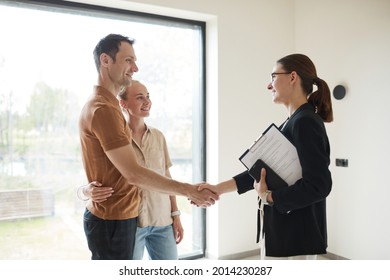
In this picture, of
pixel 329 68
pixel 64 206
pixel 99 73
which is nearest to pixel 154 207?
pixel 99 73

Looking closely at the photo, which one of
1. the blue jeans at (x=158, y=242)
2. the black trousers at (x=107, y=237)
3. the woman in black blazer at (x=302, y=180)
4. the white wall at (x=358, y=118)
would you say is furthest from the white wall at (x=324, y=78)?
the black trousers at (x=107, y=237)

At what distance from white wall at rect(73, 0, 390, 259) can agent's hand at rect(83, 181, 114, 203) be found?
171 cm

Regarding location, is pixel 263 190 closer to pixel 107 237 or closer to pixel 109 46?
pixel 107 237

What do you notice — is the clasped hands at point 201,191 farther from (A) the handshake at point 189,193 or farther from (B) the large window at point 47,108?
(B) the large window at point 47,108

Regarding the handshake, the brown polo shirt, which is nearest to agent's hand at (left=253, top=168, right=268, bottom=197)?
the handshake

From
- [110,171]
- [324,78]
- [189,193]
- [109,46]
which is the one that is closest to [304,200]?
[189,193]

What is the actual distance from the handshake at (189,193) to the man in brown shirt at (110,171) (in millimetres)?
34

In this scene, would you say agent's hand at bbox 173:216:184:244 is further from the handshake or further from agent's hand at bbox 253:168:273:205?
agent's hand at bbox 253:168:273:205

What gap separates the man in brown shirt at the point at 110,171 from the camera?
138cm

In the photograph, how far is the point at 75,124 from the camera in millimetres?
2662

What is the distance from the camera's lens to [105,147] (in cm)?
137

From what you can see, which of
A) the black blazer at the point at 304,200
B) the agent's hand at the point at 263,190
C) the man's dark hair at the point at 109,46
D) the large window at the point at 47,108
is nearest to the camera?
the black blazer at the point at 304,200

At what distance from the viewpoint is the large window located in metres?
2.46

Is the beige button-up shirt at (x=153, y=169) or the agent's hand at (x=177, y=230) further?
the agent's hand at (x=177, y=230)
